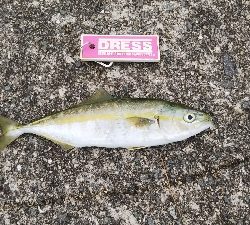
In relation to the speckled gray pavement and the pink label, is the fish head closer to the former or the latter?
the speckled gray pavement

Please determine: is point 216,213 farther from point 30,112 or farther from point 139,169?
point 30,112

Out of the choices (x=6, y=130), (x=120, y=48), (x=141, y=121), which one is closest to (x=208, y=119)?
(x=141, y=121)

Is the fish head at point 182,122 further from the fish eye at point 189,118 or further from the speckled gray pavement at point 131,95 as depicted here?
the speckled gray pavement at point 131,95

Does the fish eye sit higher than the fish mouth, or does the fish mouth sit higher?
the fish eye

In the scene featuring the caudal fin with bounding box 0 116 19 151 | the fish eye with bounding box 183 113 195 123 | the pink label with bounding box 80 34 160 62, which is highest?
the pink label with bounding box 80 34 160 62

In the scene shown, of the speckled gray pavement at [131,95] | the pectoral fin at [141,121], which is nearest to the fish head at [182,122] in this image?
the pectoral fin at [141,121]

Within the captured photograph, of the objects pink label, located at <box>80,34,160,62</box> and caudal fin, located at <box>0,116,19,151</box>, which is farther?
pink label, located at <box>80,34,160,62</box>

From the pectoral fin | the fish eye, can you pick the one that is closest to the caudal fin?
the pectoral fin
